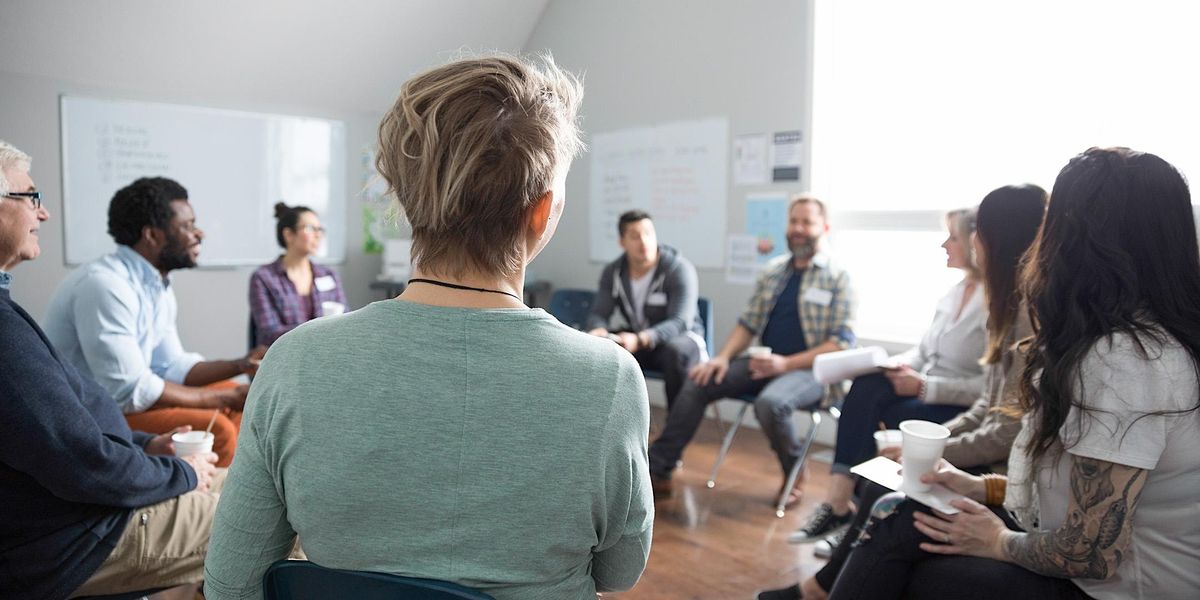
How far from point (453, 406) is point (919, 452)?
1225 mm

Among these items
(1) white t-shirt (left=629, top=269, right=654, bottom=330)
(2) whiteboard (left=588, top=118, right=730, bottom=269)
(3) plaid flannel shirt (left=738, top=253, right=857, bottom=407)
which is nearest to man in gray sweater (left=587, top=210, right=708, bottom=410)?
(1) white t-shirt (left=629, top=269, right=654, bottom=330)

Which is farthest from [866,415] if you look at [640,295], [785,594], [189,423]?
[189,423]

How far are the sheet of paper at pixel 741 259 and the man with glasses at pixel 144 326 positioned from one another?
2734 millimetres

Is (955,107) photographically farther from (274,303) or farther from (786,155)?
(274,303)

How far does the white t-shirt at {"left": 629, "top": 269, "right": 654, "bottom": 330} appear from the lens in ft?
14.1

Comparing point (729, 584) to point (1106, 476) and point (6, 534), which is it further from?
point (6, 534)

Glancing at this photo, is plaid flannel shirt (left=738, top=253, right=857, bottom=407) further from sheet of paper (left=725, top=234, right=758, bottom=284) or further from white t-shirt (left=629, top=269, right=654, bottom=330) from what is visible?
sheet of paper (left=725, top=234, right=758, bottom=284)

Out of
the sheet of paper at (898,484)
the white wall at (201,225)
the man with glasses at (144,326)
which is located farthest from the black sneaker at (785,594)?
Answer: the white wall at (201,225)

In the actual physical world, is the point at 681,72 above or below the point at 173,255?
above

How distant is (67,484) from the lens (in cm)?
154

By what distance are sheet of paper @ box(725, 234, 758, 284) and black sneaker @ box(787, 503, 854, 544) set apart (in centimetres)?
184

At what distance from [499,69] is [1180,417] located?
1225mm


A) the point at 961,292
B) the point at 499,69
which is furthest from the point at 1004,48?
the point at 499,69

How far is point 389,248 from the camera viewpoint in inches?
227
